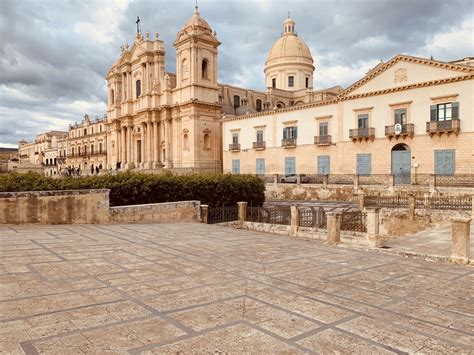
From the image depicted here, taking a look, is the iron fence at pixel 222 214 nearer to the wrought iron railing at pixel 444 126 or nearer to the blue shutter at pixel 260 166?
the wrought iron railing at pixel 444 126

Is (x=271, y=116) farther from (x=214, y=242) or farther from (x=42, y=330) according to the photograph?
(x=42, y=330)

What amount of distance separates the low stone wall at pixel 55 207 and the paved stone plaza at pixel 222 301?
2.46 metres

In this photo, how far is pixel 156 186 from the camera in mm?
15992

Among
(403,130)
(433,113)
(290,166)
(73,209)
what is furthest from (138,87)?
(73,209)

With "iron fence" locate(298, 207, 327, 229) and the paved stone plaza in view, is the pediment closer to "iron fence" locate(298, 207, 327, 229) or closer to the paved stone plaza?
"iron fence" locate(298, 207, 327, 229)

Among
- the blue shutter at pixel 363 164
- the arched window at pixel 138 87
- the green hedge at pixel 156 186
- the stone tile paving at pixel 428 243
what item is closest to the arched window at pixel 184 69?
the arched window at pixel 138 87

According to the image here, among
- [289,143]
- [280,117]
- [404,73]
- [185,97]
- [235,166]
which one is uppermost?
[185,97]

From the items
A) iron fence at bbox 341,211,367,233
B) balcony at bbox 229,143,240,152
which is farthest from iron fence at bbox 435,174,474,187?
balcony at bbox 229,143,240,152

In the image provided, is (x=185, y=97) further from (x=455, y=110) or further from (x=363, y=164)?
(x=455, y=110)

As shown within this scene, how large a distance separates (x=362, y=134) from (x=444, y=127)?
19.8ft

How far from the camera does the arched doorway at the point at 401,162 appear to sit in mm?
27859

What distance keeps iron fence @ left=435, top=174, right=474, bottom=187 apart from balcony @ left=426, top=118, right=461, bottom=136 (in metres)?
3.17

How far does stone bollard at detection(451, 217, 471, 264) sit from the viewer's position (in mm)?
8766

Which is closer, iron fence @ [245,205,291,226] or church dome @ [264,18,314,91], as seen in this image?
iron fence @ [245,205,291,226]
